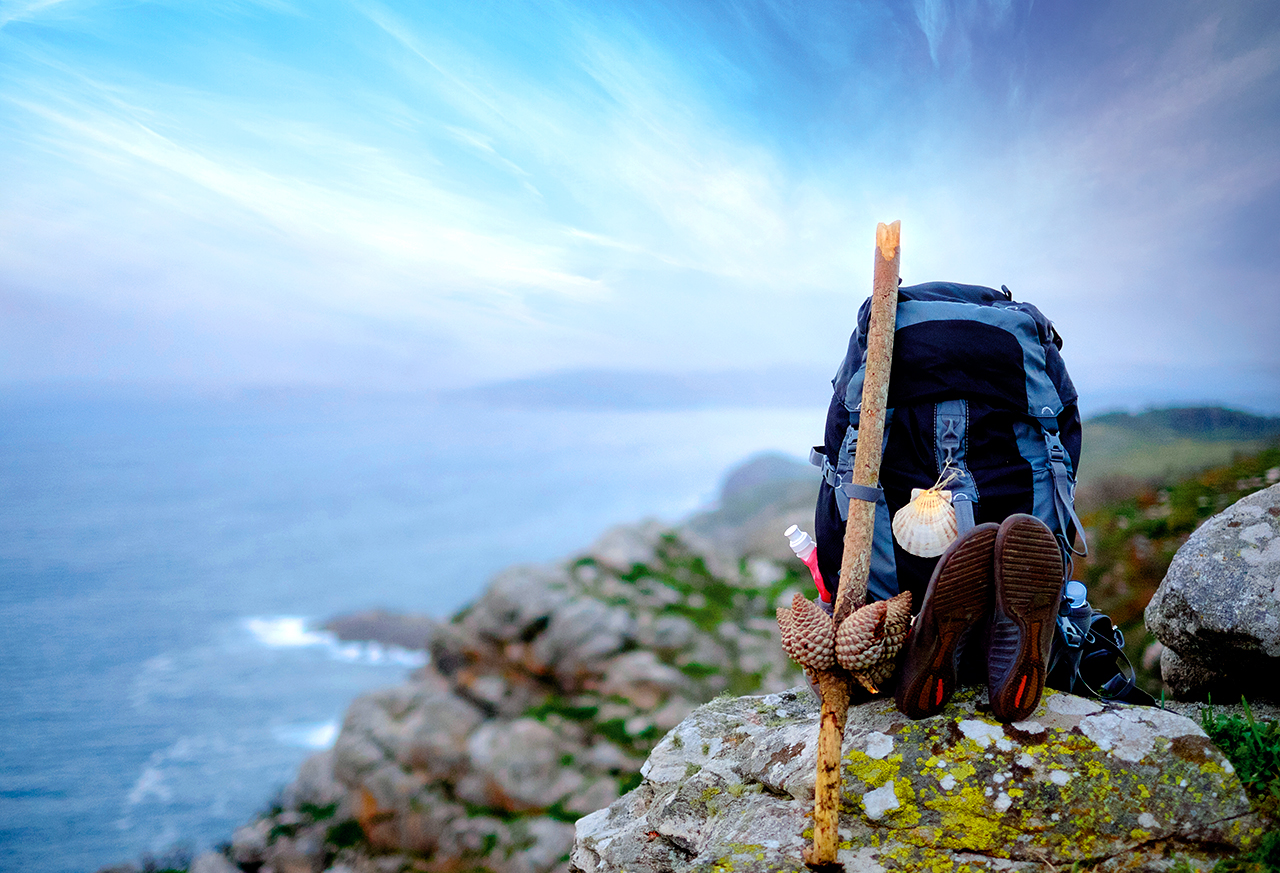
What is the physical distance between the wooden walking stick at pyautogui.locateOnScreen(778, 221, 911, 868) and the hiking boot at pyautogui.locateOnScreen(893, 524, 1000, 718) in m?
0.10

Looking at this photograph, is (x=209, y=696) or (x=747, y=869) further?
(x=209, y=696)

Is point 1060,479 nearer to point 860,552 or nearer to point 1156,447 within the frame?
point 860,552

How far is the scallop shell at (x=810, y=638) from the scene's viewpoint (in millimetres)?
2482

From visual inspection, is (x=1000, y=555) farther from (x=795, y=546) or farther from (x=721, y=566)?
(x=721, y=566)

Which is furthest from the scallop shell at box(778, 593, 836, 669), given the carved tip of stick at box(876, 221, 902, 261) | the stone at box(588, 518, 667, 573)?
the stone at box(588, 518, 667, 573)

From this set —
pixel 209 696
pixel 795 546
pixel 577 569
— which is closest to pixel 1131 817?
pixel 795 546

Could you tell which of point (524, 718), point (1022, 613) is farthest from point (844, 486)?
point (524, 718)

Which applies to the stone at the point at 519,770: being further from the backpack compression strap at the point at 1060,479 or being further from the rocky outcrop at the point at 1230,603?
the backpack compression strap at the point at 1060,479

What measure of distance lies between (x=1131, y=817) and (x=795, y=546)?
5.54 ft

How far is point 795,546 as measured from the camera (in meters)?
3.47

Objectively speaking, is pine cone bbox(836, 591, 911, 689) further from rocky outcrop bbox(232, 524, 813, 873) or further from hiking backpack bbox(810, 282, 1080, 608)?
rocky outcrop bbox(232, 524, 813, 873)

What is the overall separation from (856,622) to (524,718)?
22.9 feet

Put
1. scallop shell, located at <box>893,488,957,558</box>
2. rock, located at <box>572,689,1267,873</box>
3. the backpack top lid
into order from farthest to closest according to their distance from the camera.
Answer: the backpack top lid, scallop shell, located at <box>893,488,957,558</box>, rock, located at <box>572,689,1267,873</box>

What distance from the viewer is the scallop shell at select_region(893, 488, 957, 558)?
3041 mm
